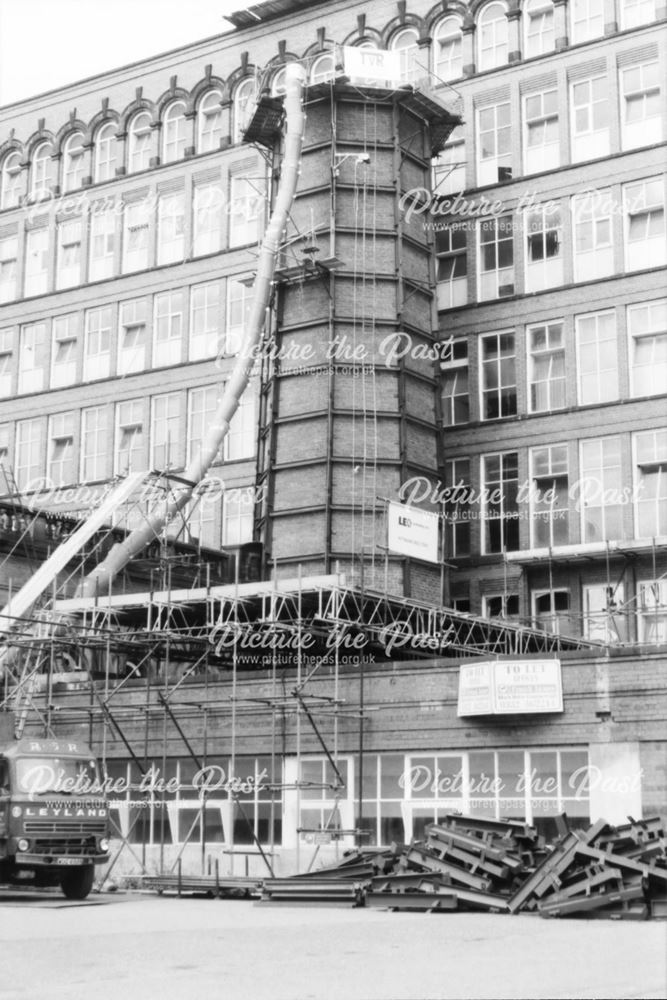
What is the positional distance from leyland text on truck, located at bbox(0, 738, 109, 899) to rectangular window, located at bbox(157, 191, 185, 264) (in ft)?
93.3

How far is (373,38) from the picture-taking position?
4728 centimetres

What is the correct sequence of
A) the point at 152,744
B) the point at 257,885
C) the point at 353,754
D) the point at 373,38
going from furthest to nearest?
the point at 373,38
the point at 152,744
the point at 353,754
the point at 257,885

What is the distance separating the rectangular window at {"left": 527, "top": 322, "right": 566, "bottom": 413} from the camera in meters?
42.5

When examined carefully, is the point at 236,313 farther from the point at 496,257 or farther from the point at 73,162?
the point at 73,162

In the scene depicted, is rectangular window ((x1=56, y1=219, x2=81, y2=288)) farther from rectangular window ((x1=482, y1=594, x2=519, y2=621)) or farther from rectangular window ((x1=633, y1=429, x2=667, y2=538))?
rectangular window ((x1=633, y1=429, x2=667, y2=538))

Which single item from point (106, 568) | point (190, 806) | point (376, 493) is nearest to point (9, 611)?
point (106, 568)

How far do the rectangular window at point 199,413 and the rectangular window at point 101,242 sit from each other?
6.96 meters

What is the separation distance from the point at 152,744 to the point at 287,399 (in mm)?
11517

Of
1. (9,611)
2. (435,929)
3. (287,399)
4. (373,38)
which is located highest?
(373,38)

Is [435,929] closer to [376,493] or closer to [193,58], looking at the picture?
[376,493]

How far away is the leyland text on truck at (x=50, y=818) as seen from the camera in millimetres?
24031

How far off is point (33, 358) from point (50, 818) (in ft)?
105

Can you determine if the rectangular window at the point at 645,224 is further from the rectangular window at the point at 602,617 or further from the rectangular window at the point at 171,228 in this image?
the rectangular window at the point at 171,228

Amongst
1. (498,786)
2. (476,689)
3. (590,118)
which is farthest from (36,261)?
(498,786)
